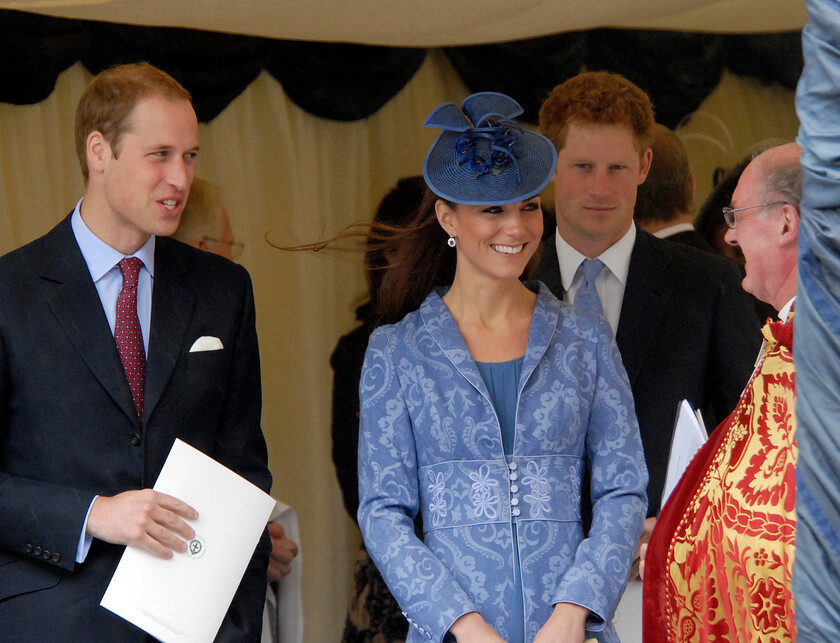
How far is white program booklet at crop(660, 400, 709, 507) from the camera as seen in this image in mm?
2361

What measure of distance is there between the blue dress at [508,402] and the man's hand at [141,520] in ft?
2.26

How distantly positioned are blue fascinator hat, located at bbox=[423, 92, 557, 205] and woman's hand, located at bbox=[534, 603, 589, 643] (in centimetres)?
87

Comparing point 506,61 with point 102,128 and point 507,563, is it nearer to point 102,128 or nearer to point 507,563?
point 102,128

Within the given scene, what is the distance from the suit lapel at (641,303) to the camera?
10.6 ft

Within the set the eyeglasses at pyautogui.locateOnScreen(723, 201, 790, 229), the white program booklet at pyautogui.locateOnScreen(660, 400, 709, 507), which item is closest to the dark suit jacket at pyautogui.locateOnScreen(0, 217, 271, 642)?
the white program booklet at pyautogui.locateOnScreen(660, 400, 709, 507)

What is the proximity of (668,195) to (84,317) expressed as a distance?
83.7 inches

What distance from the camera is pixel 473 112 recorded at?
2.51 meters

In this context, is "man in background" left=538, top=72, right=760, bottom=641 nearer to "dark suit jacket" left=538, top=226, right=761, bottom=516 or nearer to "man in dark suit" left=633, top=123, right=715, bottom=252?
"dark suit jacket" left=538, top=226, right=761, bottom=516

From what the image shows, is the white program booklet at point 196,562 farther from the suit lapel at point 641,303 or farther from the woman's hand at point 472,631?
the suit lapel at point 641,303

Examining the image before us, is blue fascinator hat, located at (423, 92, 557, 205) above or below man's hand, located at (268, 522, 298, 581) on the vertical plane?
above

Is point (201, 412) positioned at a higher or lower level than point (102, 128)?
lower

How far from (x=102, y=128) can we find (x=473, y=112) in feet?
2.71

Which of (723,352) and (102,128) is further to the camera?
(723,352)

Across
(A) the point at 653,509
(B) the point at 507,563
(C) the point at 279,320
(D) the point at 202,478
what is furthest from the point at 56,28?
(A) the point at 653,509
